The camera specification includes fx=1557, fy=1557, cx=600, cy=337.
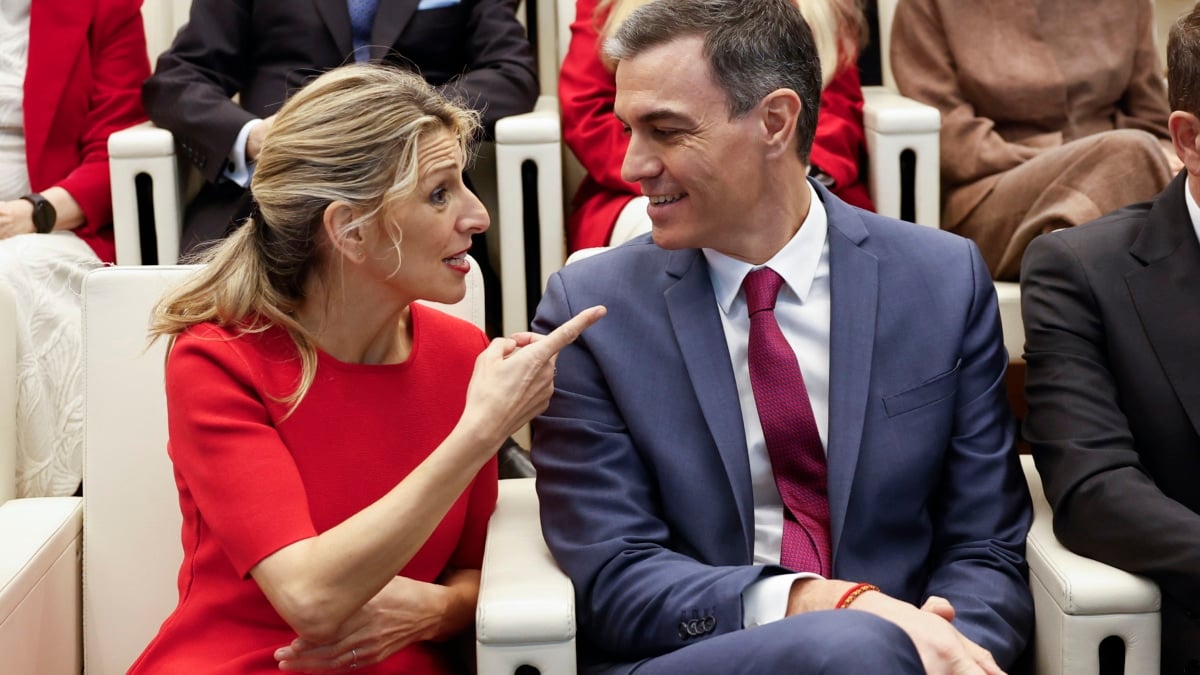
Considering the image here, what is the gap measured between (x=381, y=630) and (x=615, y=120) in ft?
4.44

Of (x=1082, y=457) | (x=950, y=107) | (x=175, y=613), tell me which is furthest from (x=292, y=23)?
(x=1082, y=457)

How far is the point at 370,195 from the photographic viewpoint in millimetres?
1727

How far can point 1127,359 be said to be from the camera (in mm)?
1836

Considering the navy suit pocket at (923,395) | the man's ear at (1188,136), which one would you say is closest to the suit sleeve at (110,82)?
the navy suit pocket at (923,395)

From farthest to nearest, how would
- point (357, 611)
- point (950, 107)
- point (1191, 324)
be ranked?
point (950, 107) < point (1191, 324) < point (357, 611)

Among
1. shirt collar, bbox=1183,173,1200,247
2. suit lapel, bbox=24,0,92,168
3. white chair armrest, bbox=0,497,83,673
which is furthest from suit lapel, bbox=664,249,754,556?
suit lapel, bbox=24,0,92,168

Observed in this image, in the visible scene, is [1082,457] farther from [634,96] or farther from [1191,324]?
[634,96]

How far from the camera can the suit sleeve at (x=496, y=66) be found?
281 cm

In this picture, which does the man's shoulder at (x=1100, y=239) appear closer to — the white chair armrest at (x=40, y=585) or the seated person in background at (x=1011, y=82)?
the seated person in background at (x=1011, y=82)

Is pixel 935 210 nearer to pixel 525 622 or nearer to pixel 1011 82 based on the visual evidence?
Result: pixel 1011 82

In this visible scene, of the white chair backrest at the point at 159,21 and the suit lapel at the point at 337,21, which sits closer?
the suit lapel at the point at 337,21

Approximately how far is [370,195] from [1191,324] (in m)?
0.96

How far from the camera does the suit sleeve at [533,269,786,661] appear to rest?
5.54 ft

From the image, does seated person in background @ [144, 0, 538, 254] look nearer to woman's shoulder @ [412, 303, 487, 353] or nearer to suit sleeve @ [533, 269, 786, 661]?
woman's shoulder @ [412, 303, 487, 353]
